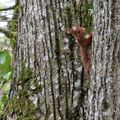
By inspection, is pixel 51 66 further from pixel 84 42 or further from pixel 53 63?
pixel 84 42

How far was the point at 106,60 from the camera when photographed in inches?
61.6

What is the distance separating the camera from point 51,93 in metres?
2.11

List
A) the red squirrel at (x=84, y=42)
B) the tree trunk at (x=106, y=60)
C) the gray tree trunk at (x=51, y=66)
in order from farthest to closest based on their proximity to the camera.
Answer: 1. the gray tree trunk at (x=51, y=66)
2. the red squirrel at (x=84, y=42)
3. the tree trunk at (x=106, y=60)

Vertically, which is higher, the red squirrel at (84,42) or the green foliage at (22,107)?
the red squirrel at (84,42)

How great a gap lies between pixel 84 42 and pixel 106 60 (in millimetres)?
356

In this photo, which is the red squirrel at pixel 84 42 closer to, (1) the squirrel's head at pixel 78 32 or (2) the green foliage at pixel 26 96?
(1) the squirrel's head at pixel 78 32

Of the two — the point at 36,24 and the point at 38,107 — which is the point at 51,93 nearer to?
the point at 38,107

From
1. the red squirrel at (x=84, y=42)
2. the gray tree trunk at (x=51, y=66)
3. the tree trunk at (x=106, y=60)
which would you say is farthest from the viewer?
the gray tree trunk at (x=51, y=66)

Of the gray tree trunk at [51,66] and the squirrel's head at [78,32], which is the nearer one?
the squirrel's head at [78,32]

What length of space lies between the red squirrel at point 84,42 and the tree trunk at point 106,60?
26 centimetres

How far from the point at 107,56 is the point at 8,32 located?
6.23 feet

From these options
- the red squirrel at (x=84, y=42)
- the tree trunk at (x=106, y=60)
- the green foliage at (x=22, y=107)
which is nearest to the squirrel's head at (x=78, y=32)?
the red squirrel at (x=84, y=42)

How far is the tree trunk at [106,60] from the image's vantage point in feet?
5.04

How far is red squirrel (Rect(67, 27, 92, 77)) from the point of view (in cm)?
189
